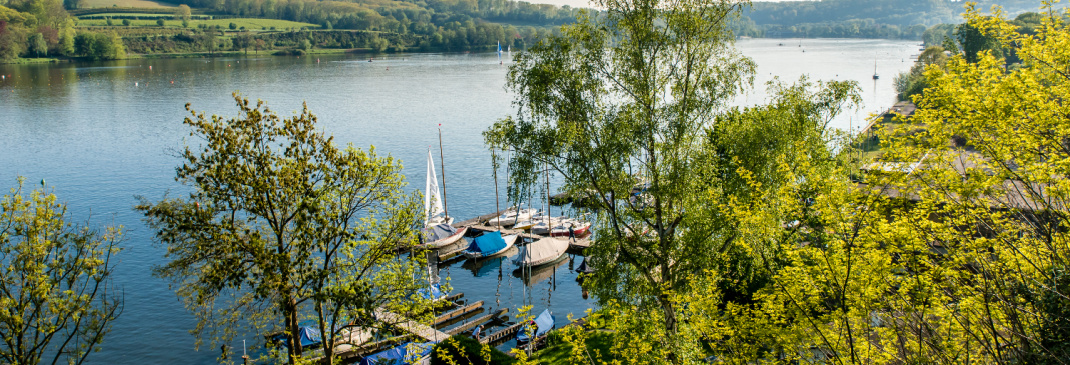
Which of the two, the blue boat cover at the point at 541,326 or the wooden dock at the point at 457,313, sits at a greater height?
the blue boat cover at the point at 541,326

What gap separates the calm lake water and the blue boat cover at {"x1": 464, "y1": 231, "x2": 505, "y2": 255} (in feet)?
4.44

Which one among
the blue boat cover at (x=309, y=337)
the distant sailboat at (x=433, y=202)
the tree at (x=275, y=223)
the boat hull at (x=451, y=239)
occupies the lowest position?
the blue boat cover at (x=309, y=337)

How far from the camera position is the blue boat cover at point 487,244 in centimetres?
5453

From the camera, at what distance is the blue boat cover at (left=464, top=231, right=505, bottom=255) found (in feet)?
179

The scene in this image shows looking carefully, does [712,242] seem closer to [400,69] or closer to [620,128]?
[620,128]

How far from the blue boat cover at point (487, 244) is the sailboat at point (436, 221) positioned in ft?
9.03

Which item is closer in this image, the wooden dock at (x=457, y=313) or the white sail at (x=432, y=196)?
the wooden dock at (x=457, y=313)

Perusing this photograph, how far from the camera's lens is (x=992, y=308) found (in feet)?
45.9

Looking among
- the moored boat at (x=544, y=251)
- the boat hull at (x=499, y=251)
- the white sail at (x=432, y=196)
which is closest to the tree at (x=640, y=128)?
the moored boat at (x=544, y=251)

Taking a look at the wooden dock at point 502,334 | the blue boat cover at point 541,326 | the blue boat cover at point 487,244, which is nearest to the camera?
the blue boat cover at point 541,326

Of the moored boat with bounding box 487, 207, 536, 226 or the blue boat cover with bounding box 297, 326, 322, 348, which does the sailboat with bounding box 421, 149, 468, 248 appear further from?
the blue boat cover with bounding box 297, 326, 322, 348

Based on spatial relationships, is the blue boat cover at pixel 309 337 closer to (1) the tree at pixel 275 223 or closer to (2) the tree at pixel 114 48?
(1) the tree at pixel 275 223

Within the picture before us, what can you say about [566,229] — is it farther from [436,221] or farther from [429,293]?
[429,293]

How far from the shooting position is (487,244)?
5478 cm
